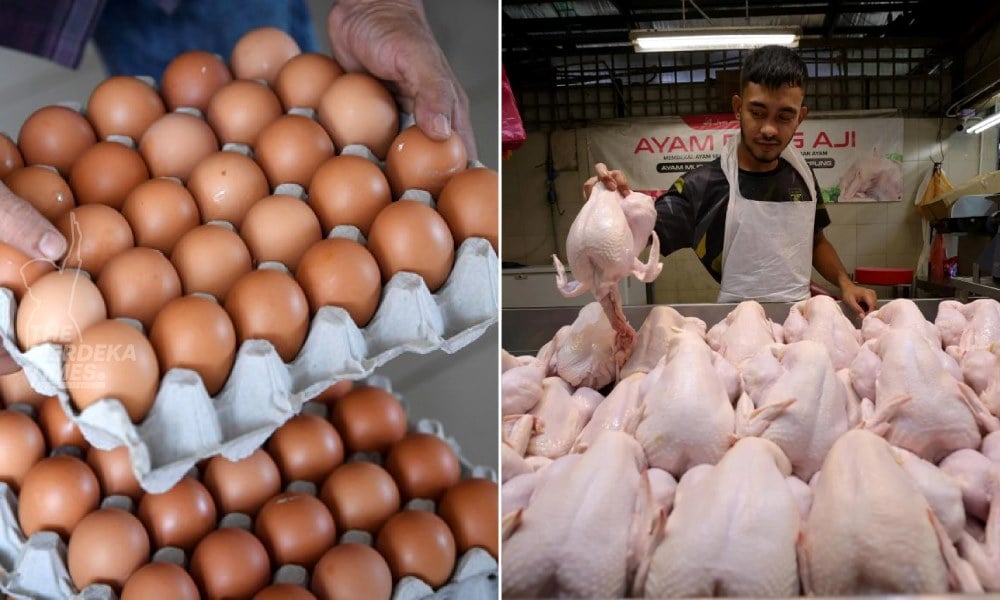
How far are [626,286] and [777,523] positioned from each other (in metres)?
0.51

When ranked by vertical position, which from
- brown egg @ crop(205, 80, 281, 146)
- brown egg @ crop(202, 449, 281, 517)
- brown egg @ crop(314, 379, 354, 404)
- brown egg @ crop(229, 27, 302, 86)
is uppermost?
brown egg @ crop(229, 27, 302, 86)

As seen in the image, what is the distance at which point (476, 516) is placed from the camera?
2.76 ft

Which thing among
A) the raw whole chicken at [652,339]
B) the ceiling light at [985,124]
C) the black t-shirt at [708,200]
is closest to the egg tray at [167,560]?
the raw whole chicken at [652,339]

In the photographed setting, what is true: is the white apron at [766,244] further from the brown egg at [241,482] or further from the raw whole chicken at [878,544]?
the brown egg at [241,482]

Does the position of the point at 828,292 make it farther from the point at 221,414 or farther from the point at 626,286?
the point at 221,414

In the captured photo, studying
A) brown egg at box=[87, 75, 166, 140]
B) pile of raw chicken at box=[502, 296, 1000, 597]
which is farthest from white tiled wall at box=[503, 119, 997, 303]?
brown egg at box=[87, 75, 166, 140]

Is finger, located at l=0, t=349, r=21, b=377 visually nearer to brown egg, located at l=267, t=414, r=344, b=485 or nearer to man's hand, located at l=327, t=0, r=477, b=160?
brown egg, located at l=267, t=414, r=344, b=485

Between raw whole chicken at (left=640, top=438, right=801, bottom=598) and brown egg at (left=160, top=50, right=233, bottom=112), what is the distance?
0.60 meters

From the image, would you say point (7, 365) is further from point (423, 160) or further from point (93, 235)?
point (423, 160)

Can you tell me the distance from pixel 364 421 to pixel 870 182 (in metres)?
0.82

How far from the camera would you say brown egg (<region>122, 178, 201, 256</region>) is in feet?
2.34

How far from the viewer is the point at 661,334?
1.06 m

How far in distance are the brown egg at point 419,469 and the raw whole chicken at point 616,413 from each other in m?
0.17

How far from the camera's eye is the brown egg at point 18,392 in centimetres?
75
